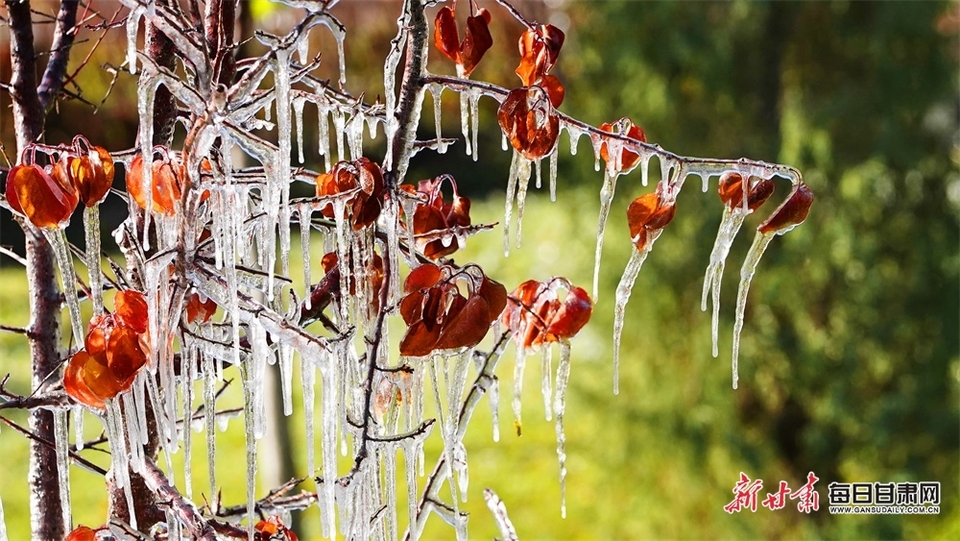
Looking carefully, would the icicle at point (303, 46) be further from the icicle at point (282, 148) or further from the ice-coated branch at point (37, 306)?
the ice-coated branch at point (37, 306)

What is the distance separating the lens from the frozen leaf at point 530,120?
1.96 ft

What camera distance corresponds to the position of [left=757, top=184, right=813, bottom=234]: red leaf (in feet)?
2.05

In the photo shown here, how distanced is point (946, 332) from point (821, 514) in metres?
0.55

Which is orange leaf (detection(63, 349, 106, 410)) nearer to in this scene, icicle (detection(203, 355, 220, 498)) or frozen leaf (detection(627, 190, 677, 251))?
icicle (detection(203, 355, 220, 498))

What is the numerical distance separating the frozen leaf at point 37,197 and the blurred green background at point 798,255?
1.84 m

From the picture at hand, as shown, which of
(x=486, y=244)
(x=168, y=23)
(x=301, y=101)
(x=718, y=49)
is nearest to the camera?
(x=168, y=23)

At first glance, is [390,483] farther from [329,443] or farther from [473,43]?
[473,43]

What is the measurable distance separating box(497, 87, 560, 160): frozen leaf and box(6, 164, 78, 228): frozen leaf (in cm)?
27

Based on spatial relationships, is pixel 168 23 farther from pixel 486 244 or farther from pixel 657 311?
pixel 486 244

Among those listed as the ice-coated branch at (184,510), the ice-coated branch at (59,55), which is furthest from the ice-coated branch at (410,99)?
the ice-coated branch at (59,55)

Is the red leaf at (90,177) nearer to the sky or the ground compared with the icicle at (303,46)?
nearer to the ground

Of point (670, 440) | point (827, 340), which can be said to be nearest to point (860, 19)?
point (827, 340)

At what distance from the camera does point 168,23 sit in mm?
541

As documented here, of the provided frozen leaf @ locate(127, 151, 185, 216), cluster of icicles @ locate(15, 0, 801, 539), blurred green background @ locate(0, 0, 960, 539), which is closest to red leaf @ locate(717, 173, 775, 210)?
cluster of icicles @ locate(15, 0, 801, 539)
